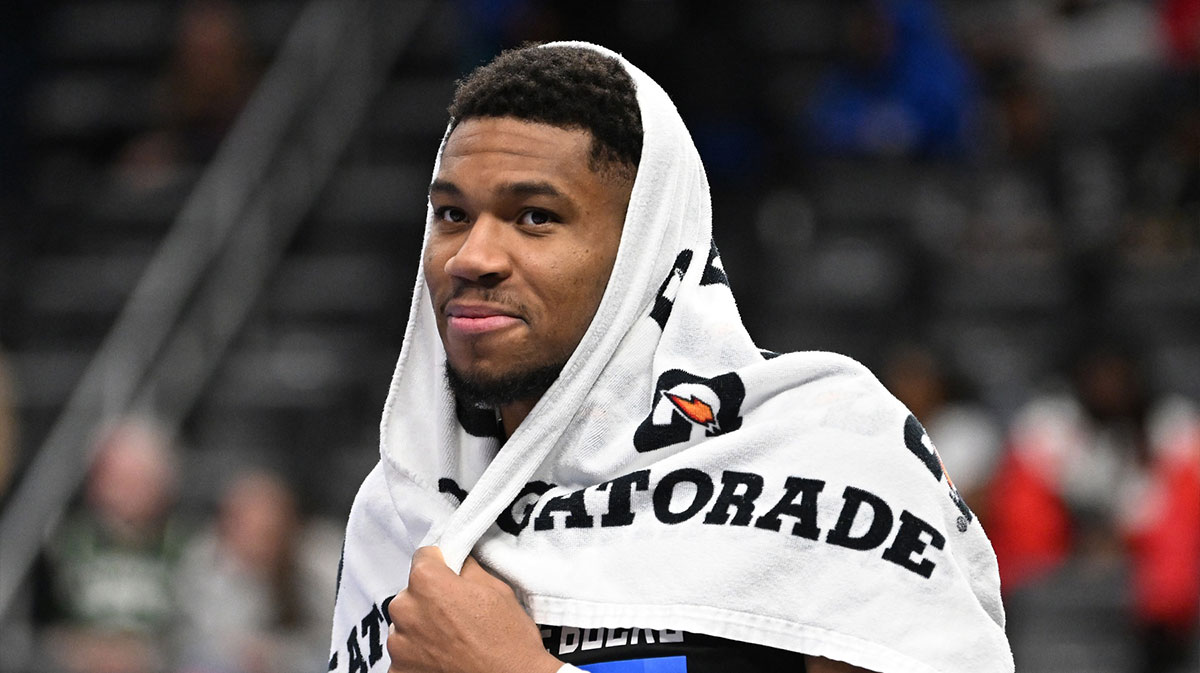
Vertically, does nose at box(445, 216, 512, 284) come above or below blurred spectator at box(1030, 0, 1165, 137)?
below

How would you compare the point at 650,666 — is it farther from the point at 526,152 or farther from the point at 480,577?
the point at 526,152

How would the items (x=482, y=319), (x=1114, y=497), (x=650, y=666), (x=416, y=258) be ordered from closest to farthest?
(x=650, y=666)
(x=482, y=319)
(x=1114, y=497)
(x=416, y=258)

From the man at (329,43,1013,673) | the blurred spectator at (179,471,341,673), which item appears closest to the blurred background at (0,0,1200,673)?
the blurred spectator at (179,471,341,673)

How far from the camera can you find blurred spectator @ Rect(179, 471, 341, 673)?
678cm

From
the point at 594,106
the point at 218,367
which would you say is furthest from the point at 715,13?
the point at 594,106

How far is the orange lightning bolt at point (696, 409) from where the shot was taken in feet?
7.88

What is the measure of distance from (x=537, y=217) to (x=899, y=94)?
6336 mm

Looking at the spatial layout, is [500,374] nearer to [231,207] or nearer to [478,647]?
[478,647]

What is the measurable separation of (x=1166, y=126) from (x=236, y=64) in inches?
178

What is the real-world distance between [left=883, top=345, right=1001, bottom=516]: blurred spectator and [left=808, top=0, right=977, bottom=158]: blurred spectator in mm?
1858

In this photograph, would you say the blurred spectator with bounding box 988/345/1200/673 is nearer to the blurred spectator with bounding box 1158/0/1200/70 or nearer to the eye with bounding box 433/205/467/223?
the blurred spectator with bounding box 1158/0/1200/70

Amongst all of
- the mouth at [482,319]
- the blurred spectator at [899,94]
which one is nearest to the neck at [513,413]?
the mouth at [482,319]

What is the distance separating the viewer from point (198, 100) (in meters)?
9.37

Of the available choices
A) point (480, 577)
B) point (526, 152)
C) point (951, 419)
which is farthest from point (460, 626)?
point (951, 419)
